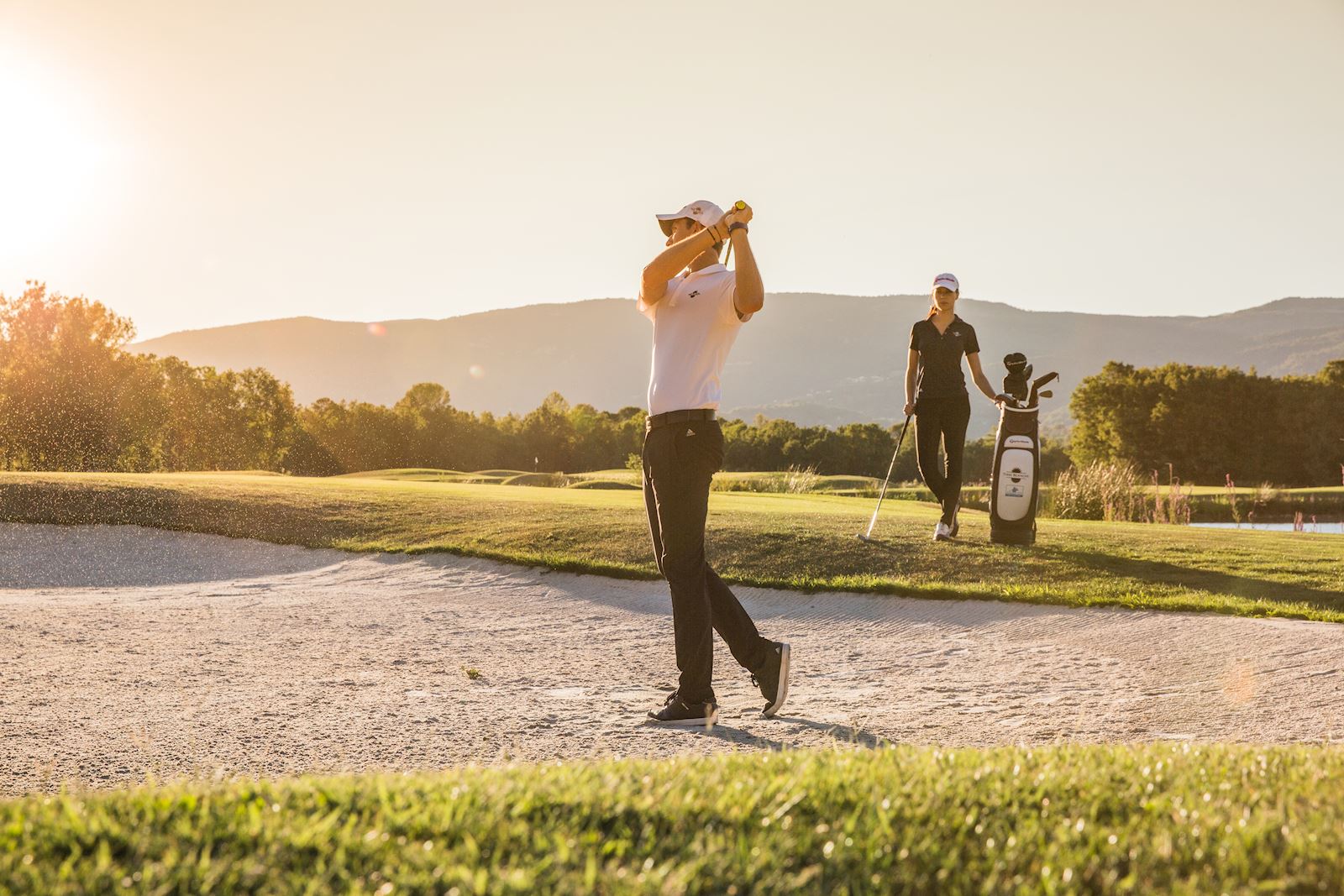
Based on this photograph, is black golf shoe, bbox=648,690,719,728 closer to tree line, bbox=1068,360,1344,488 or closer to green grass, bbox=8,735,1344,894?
green grass, bbox=8,735,1344,894

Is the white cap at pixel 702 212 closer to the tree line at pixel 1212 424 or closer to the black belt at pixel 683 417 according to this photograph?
the black belt at pixel 683 417

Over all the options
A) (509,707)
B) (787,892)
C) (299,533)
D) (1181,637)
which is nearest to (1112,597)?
(1181,637)

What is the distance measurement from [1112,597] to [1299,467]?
58897 mm

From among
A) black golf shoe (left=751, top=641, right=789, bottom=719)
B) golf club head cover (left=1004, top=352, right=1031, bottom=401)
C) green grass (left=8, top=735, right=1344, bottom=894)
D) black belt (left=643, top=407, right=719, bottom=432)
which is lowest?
black golf shoe (left=751, top=641, right=789, bottom=719)

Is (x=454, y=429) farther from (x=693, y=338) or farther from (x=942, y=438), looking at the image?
(x=693, y=338)

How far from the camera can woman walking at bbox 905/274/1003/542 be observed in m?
11.0

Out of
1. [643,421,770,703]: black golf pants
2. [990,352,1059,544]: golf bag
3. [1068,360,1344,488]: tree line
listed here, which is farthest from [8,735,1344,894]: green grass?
[1068,360,1344,488]: tree line

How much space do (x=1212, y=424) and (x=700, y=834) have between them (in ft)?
210

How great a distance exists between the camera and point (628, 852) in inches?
108

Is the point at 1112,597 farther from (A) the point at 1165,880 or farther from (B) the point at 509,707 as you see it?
(A) the point at 1165,880

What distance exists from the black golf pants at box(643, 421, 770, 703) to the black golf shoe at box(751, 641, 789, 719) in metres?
0.05

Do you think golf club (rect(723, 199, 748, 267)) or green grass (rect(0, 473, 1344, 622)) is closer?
golf club (rect(723, 199, 748, 267))

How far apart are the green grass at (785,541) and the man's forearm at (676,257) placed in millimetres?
5725

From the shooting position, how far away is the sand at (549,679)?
5508 millimetres
